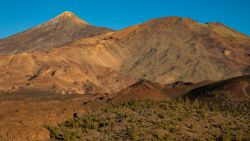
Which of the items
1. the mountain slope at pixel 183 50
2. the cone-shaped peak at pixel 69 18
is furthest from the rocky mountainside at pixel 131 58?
the cone-shaped peak at pixel 69 18

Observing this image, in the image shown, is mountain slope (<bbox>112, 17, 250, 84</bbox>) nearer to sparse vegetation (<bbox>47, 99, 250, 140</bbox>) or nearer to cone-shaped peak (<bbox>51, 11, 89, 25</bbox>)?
cone-shaped peak (<bbox>51, 11, 89, 25</bbox>)

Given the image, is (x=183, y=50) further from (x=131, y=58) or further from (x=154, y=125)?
(x=154, y=125)

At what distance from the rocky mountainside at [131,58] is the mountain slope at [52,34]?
0.82m

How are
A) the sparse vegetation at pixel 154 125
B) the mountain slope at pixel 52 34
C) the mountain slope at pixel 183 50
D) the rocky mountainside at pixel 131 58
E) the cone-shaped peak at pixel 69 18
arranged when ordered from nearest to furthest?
the sparse vegetation at pixel 154 125
the rocky mountainside at pixel 131 58
the mountain slope at pixel 183 50
the mountain slope at pixel 52 34
the cone-shaped peak at pixel 69 18

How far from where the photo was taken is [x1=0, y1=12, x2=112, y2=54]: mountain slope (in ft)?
538

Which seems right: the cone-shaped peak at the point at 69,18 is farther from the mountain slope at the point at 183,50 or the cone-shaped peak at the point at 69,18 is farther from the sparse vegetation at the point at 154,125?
the sparse vegetation at the point at 154,125

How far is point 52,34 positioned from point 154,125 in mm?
155980

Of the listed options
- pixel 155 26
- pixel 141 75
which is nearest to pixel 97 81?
pixel 141 75

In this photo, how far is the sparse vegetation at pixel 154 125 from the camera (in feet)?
72.2

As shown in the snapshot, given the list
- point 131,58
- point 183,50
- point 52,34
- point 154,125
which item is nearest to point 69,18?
point 52,34

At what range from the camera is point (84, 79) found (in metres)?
86.9

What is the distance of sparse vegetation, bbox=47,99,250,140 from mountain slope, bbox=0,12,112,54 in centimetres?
13154

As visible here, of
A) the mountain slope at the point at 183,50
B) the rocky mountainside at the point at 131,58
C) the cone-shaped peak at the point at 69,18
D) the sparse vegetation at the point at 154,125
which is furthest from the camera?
the cone-shaped peak at the point at 69,18

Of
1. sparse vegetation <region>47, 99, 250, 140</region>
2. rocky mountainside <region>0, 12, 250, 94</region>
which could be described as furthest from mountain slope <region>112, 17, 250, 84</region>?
sparse vegetation <region>47, 99, 250, 140</region>
